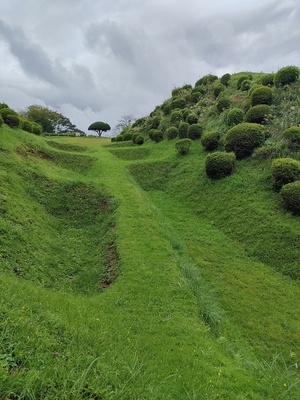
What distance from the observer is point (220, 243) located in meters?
A: 12.9

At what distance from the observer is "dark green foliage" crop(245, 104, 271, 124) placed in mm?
19984

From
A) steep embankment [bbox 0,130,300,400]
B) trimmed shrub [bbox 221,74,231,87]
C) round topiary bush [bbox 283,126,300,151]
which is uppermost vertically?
trimmed shrub [bbox 221,74,231,87]

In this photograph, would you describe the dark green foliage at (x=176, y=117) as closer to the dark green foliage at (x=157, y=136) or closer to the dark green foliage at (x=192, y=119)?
the dark green foliage at (x=157, y=136)

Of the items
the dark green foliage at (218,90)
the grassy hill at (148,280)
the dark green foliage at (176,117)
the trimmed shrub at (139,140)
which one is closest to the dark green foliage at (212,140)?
the grassy hill at (148,280)

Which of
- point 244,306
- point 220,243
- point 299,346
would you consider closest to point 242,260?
point 220,243

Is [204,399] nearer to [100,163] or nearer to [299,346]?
[299,346]

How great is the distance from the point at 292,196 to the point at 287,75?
45.7 ft

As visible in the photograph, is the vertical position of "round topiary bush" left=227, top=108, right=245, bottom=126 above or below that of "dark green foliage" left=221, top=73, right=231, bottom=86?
below

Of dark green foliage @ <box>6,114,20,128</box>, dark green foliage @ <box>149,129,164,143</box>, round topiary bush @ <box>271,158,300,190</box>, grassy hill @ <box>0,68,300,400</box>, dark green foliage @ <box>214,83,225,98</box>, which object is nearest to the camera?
grassy hill @ <box>0,68,300,400</box>

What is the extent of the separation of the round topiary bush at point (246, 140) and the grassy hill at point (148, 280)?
0.46 m

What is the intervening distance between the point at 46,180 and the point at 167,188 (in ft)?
24.5

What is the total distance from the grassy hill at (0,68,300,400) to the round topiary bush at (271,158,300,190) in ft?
2.44

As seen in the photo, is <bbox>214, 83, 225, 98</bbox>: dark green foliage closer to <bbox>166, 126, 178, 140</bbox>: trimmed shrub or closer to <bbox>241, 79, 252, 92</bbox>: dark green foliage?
<bbox>241, 79, 252, 92</bbox>: dark green foliage

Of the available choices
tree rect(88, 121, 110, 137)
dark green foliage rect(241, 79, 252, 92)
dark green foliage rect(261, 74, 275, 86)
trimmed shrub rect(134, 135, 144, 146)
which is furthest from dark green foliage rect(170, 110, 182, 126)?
tree rect(88, 121, 110, 137)
